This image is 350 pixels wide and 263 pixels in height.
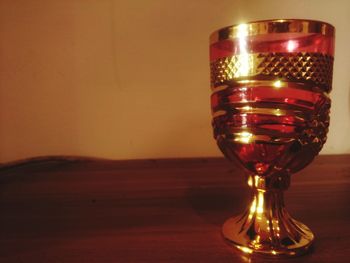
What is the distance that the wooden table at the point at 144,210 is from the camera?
324 mm

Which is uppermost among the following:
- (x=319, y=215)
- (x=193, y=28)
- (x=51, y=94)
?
(x=193, y=28)

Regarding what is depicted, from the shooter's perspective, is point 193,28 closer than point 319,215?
No

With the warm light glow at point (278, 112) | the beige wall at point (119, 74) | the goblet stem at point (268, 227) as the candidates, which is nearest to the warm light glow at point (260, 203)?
the goblet stem at point (268, 227)

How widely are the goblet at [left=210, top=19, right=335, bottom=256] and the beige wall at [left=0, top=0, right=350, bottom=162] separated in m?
0.46

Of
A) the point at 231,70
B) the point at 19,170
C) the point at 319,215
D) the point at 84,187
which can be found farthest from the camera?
the point at 19,170

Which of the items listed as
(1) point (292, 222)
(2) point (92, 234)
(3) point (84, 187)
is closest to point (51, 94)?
(3) point (84, 187)

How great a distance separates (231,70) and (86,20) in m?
0.58

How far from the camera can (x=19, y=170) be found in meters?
0.74

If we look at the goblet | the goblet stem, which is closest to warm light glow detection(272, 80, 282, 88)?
the goblet

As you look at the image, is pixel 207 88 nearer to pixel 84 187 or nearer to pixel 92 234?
pixel 84 187

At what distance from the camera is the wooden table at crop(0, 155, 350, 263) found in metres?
0.32

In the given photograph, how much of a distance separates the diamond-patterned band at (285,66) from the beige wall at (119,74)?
0.49m

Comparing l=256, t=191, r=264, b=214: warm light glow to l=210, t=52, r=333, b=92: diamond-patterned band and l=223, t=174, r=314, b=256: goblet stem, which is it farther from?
l=210, t=52, r=333, b=92: diamond-patterned band

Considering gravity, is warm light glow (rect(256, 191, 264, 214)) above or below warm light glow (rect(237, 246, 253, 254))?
above
